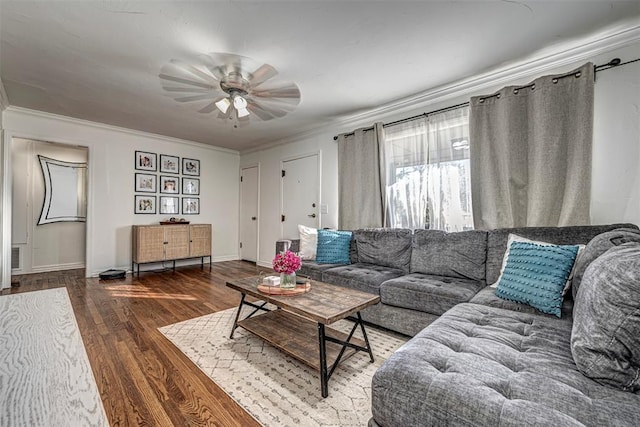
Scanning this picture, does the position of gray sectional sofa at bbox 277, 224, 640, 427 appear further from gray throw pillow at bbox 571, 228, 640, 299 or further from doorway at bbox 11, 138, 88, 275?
doorway at bbox 11, 138, 88, 275

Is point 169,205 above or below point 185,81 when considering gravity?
below

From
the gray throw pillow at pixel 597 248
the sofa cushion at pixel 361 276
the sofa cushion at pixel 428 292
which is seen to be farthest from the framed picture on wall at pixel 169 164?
the gray throw pillow at pixel 597 248

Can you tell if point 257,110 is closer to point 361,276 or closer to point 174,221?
point 361,276

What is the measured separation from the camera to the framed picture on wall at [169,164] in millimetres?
4853

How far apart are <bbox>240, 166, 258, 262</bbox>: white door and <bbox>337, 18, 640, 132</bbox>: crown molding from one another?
10.5ft

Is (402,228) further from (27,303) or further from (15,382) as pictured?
(27,303)

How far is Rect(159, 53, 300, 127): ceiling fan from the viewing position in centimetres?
222

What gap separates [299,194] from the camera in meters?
4.58

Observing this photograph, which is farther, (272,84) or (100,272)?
(100,272)

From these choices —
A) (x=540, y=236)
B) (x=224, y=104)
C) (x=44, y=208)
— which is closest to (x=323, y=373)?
(x=540, y=236)

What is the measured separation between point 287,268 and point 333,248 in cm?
126

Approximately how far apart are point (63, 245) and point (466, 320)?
637 cm

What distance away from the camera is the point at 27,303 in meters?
2.84

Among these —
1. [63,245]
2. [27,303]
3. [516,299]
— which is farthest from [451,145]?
[63,245]
